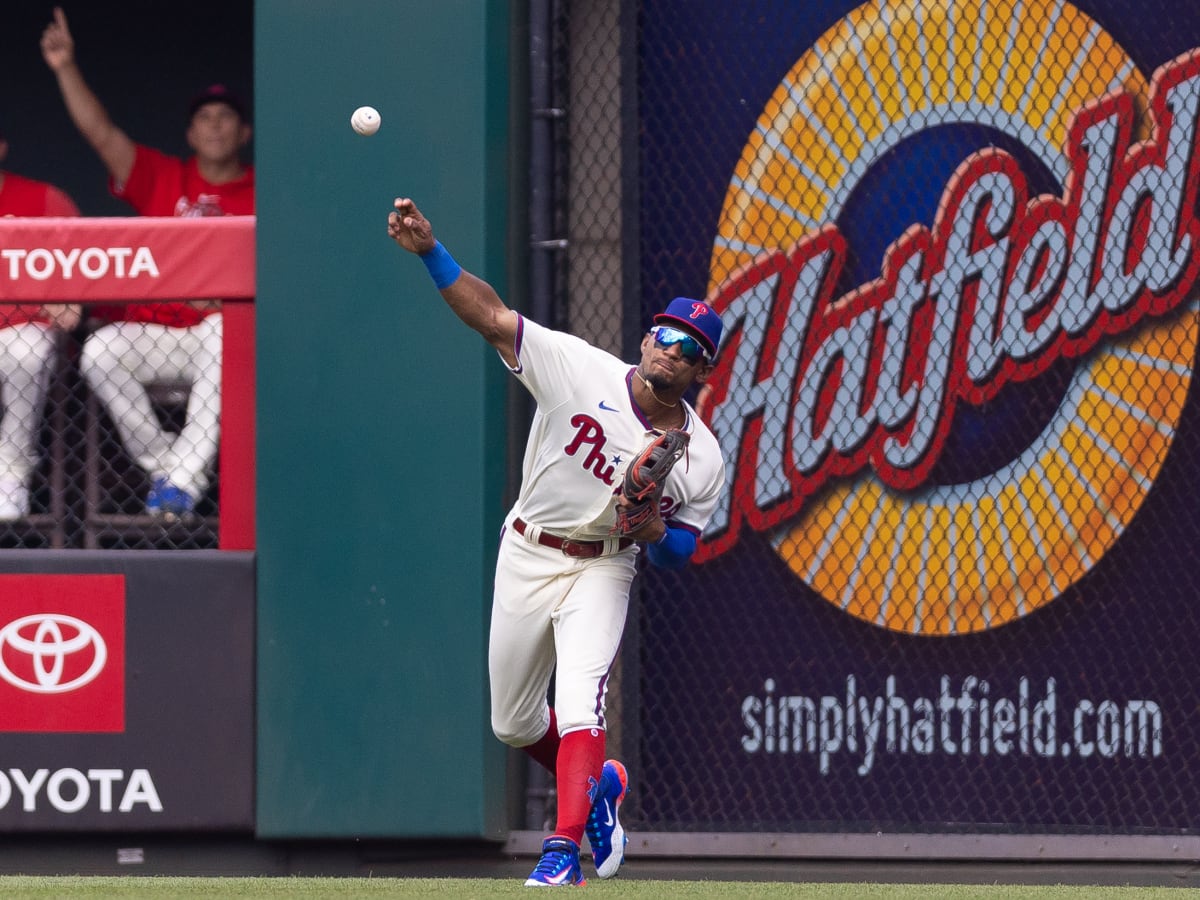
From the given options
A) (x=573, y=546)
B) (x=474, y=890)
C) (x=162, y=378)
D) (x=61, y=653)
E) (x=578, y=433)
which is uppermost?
(x=162, y=378)

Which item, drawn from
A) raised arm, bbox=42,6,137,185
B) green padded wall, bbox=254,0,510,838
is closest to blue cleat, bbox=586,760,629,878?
green padded wall, bbox=254,0,510,838

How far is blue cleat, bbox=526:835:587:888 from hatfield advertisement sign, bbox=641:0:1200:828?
1554 mm

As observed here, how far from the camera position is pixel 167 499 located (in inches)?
243

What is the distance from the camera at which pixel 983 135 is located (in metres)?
6.16

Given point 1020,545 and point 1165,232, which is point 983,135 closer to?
point 1165,232

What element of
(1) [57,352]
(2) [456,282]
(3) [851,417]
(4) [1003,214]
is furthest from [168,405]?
(4) [1003,214]

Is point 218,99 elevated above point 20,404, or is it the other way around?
point 218,99

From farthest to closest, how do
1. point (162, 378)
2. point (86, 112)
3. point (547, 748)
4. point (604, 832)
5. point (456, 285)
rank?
point (86, 112) < point (162, 378) < point (547, 748) < point (604, 832) < point (456, 285)

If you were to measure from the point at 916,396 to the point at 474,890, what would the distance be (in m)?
2.32

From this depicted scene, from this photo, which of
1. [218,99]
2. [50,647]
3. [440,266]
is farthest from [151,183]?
[440,266]

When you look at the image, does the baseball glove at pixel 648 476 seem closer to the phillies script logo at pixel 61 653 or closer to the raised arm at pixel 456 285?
the raised arm at pixel 456 285

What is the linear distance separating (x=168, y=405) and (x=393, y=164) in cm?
107

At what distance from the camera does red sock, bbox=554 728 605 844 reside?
15.5 ft

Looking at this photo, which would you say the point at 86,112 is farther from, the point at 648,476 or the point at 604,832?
the point at 604,832
